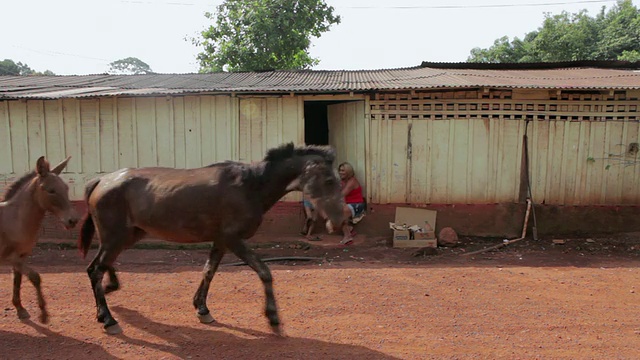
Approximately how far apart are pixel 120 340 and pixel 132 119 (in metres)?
5.50

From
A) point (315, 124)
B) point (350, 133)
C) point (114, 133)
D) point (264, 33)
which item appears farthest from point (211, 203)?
point (264, 33)

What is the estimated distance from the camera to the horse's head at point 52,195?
15.6ft

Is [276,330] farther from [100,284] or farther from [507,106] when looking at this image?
[507,106]

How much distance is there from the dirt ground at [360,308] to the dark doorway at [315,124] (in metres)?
4.40

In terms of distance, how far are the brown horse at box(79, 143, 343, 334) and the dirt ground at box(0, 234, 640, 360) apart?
0.38 meters

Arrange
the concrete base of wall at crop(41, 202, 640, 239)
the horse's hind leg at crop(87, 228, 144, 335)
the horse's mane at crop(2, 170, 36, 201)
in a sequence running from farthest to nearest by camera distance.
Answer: the concrete base of wall at crop(41, 202, 640, 239) → the horse's mane at crop(2, 170, 36, 201) → the horse's hind leg at crop(87, 228, 144, 335)

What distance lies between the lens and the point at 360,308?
519cm

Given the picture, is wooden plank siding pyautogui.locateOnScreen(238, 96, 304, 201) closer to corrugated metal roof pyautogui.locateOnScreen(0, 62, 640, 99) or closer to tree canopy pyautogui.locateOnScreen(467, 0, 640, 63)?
corrugated metal roof pyautogui.locateOnScreen(0, 62, 640, 99)

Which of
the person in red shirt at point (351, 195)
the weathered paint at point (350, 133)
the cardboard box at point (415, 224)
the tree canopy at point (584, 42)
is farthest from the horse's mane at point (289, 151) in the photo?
the tree canopy at point (584, 42)

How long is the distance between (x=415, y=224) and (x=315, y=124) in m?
4.18

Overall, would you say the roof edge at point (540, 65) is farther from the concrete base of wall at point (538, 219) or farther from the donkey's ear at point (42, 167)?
the donkey's ear at point (42, 167)

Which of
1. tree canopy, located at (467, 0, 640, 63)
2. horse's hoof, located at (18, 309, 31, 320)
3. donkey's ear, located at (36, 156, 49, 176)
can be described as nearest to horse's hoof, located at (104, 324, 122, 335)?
horse's hoof, located at (18, 309, 31, 320)

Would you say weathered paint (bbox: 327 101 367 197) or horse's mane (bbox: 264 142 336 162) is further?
weathered paint (bbox: 327 101 367 197)

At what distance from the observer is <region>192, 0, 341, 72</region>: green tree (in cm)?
1939
